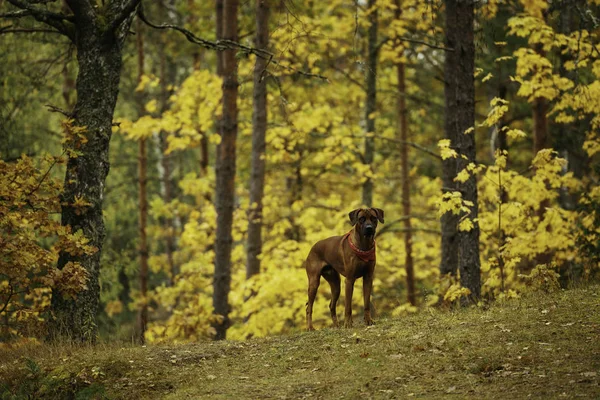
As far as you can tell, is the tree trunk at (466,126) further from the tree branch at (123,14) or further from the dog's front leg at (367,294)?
the tree branch at (123,14)

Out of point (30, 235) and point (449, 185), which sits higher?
point (449, 185)

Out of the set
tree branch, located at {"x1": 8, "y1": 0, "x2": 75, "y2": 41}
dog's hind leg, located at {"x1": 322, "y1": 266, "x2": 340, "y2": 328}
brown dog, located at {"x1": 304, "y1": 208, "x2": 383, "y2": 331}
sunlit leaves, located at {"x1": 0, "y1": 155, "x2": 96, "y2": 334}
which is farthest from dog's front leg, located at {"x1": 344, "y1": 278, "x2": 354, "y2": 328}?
tree branch, located at {"x1": 8, "y1": 0, "x2": 75, "y2": 41}

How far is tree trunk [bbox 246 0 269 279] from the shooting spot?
17203mm

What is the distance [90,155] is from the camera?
33.8ft

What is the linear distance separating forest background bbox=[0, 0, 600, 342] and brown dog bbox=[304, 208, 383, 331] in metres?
1.01

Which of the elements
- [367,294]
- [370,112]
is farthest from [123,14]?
[370,112]

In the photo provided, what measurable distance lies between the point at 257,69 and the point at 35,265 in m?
9.56

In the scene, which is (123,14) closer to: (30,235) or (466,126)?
(30,235)

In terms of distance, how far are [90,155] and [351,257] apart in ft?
13.5

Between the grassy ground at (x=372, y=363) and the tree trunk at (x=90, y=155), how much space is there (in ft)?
3.07

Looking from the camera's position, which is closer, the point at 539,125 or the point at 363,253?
the point at 363,253

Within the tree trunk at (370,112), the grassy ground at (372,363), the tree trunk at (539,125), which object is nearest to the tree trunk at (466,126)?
the grassy ground at (372,363)

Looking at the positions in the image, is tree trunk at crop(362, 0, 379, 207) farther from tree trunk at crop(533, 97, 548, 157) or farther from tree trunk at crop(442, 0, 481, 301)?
tree trunk at crop(442, 0, 481, 301)

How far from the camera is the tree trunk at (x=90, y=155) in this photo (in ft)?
33.3
